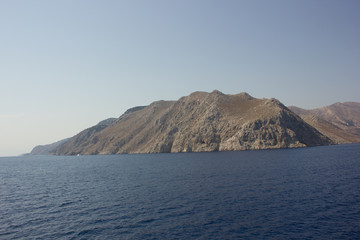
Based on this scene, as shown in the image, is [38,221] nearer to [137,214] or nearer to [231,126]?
[137,214]

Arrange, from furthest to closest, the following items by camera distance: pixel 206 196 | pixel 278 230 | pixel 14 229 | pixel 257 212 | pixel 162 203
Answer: pixel 206 196 < pixel 162 203 < pixel 257 212 < pixel 14 229 < pixel 278 230

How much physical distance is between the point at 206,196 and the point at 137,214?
1470 centimetres

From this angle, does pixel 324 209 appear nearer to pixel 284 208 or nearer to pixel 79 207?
pixel 284 208

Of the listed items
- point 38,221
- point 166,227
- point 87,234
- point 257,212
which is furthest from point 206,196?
point 38,221

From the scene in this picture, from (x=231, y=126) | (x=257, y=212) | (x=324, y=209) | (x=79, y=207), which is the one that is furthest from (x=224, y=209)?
(x=231, y=126)

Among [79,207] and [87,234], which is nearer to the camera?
[87,234]

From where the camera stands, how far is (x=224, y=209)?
3769 cm

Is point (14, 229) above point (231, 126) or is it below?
below

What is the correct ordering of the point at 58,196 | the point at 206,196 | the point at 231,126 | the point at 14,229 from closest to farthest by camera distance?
1. the point at 14,229
2. the point at 206,196
3. the point at 58,196
4. the point at 231,126

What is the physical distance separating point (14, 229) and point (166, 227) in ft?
71.3

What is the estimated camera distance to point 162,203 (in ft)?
140

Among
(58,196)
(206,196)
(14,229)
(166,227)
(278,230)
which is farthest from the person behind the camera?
(58,196)

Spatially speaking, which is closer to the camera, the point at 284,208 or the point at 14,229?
the point at 14,229

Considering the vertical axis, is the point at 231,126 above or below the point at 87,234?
above
